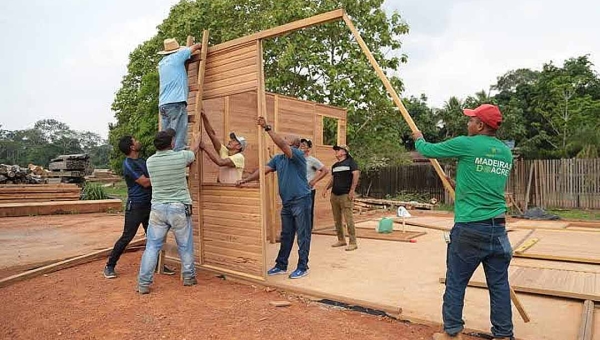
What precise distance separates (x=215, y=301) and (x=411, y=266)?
2.67 m

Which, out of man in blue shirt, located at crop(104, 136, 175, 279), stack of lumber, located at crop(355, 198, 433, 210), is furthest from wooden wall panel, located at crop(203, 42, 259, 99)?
stack of lumber, located at crop(355, 198, 433, 210)

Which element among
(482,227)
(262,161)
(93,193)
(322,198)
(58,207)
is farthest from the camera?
(93,193)

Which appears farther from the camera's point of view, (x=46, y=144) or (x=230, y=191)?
(x=46, y=144)

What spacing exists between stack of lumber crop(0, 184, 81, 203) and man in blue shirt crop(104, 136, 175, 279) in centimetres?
1004

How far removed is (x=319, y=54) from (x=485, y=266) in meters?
12.4

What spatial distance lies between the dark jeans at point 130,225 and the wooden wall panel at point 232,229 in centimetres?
75

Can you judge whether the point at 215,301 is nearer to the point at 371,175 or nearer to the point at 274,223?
the point at 274,223

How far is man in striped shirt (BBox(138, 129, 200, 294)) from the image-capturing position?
4473 millimetres

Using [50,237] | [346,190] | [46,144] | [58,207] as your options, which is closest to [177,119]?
[346,190]

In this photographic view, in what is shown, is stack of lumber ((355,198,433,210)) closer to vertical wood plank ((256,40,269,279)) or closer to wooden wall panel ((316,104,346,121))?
wooden wall panel ((316,104,346,121))

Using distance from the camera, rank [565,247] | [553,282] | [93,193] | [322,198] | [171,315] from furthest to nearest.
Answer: [93,193] → [322,198] → [565,247] → [553,282] → [171,315]

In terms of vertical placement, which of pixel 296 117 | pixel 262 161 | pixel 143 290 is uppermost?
pixel 296 117

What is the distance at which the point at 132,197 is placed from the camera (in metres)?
5.03

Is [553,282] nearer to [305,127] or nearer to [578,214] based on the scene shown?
[305,127]
